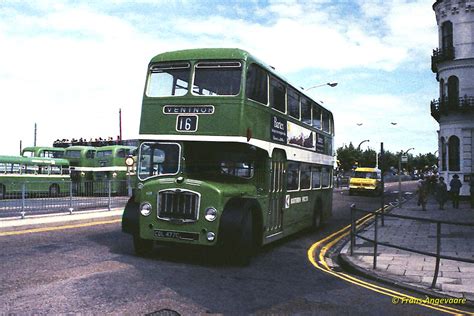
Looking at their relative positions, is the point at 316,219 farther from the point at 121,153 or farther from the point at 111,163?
the point at 121,153

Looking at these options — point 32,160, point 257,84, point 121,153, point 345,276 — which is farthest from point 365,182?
point 345,276

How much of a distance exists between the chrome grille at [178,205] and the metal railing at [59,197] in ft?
28.8

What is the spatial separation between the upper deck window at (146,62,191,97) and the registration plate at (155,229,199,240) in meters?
2.67

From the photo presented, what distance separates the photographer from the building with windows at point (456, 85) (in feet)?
99.9

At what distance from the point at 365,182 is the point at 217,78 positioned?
101 ft

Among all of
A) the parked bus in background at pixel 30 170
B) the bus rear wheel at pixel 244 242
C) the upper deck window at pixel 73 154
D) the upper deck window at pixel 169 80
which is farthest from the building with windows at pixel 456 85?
the upper deck window at pixel 169 80

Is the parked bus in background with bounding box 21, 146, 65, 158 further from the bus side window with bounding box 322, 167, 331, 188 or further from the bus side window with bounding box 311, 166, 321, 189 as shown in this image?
the bus side window with bounding box 311, 166, 321, 189

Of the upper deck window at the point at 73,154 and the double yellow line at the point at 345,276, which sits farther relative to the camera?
the upper deck window at the point at 73,154

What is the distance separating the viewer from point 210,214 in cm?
819

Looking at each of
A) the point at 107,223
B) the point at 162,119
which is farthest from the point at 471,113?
the point at 162,119

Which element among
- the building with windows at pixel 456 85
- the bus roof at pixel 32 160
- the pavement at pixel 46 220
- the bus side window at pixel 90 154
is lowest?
the pavement at pixel 46 220

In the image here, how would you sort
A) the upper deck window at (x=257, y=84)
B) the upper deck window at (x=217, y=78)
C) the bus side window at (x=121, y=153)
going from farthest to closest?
the bus side window at (x=121, y=153) < the upper deck window at (x=257, y=84) < the upper deck window at (x=217, y=78)

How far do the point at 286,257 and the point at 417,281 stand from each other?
294 cm

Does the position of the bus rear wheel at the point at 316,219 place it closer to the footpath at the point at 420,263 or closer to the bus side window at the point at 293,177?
the footpath at the point at 420,263
